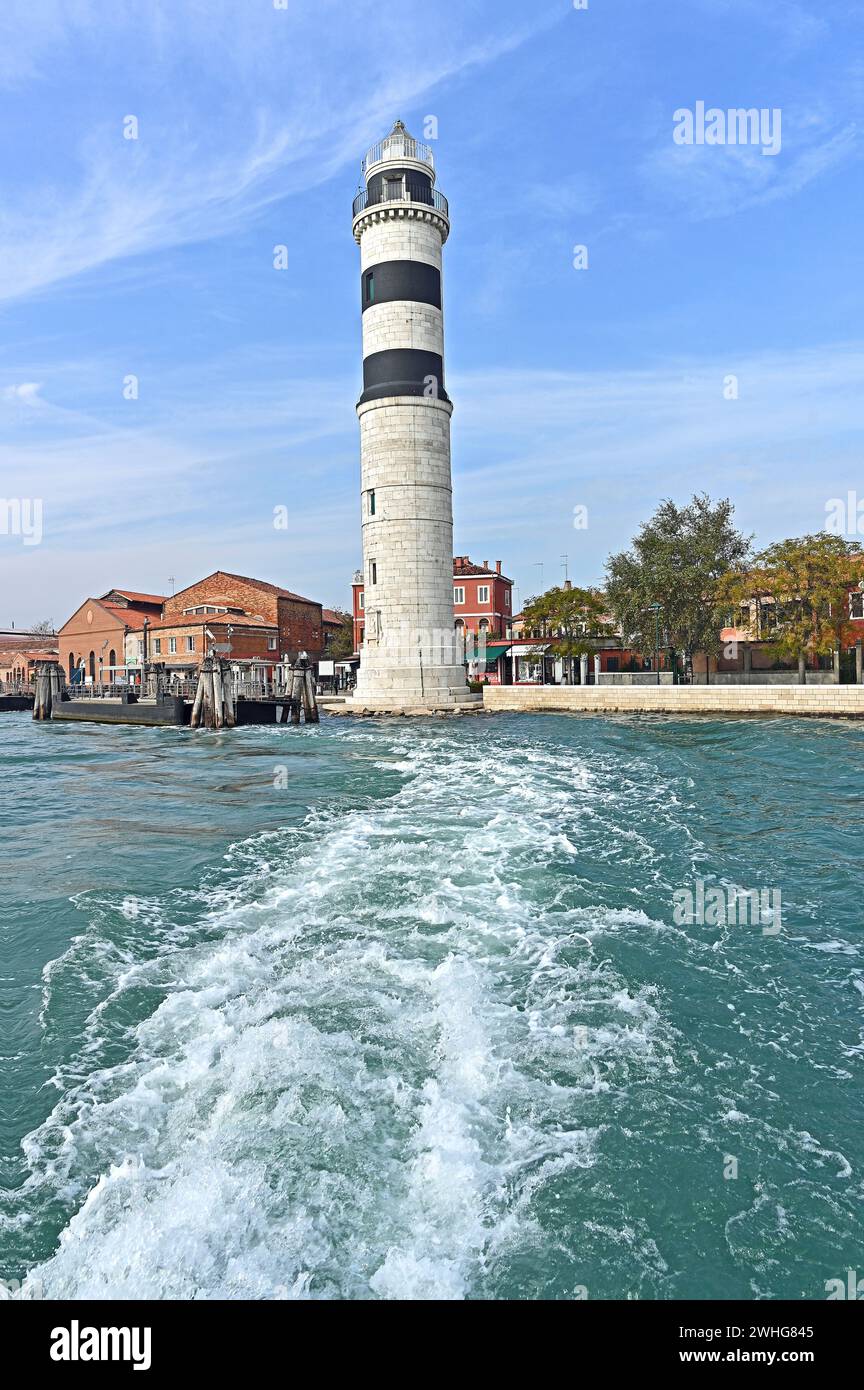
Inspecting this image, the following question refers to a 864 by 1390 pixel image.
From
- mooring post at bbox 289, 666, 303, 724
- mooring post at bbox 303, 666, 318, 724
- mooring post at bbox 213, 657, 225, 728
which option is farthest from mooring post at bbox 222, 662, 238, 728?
mooring post at bbox 303, 666, 318, 724

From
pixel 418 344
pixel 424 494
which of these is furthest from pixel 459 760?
pixel 418 344

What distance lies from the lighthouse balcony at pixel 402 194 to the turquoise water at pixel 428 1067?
37757 mm

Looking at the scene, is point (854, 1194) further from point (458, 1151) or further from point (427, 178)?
point (427, 178)

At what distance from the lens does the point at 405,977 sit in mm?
5711

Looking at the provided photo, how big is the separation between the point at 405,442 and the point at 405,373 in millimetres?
3475

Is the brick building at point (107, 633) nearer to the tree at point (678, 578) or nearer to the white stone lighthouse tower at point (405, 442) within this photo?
the white stone lighthouse tower at point (405, 442)

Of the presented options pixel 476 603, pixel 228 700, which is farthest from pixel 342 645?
pixel 228 700

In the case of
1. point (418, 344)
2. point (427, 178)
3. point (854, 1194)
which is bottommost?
point (854, 1194)

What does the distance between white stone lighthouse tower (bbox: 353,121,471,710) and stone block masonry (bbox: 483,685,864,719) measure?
3.00 metres

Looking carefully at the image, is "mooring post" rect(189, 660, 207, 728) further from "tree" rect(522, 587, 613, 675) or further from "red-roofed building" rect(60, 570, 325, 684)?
"tree" rect(522, 587, 613, 675)

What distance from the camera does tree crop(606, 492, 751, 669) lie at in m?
40.7

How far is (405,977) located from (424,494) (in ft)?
111

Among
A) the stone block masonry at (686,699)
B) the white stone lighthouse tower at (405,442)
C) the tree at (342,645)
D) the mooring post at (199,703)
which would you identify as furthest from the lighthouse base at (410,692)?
the tree at (342,645)

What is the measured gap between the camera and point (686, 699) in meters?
34.4
